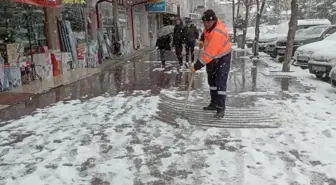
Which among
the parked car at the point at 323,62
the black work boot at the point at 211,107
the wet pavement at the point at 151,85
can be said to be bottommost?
the wet pavement at the point at 151,85

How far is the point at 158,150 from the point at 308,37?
490 inches

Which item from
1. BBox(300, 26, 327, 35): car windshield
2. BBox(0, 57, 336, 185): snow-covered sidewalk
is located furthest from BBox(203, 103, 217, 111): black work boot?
BBox(300, 26, 327, 35): car windshield

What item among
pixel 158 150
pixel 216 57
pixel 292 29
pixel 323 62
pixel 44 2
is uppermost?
pixel 44 2

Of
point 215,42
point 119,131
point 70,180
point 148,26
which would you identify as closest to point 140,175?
point 70,180

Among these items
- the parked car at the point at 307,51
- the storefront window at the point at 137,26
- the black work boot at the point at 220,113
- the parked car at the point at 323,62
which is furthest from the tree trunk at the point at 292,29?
the storefront window at the point at 137,26

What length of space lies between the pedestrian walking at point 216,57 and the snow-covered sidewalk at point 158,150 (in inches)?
36.2

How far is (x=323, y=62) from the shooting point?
31.1ft

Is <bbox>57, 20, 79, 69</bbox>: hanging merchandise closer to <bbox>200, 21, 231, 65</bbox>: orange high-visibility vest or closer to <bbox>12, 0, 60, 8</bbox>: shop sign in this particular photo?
<bbox>12, 0, 60, 8</bbox>: shop sign

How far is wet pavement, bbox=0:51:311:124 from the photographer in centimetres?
758

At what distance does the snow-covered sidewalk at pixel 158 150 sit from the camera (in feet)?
12.7

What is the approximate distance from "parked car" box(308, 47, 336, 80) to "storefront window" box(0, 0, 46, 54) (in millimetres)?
8532


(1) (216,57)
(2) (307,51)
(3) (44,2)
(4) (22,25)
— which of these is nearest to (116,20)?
(4) (22,25)

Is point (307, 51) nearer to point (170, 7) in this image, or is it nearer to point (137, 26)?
point (137, 26)

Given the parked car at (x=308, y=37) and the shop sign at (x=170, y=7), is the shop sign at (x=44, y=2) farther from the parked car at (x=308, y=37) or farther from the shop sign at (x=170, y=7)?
the shop sign at (x=170, y=7)
